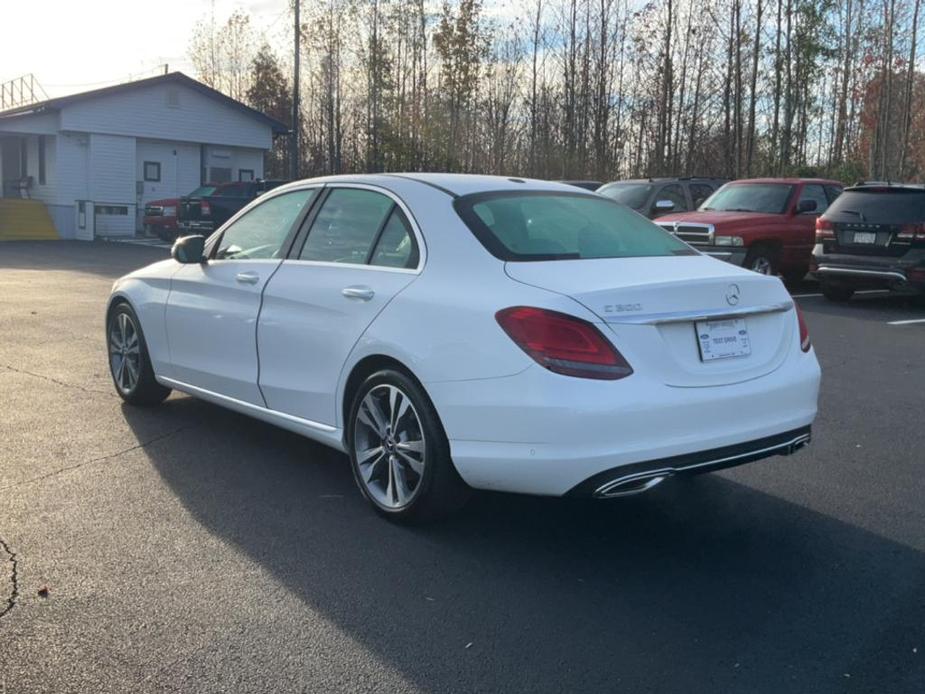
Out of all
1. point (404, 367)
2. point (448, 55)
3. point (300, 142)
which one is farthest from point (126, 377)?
point (300, 142)

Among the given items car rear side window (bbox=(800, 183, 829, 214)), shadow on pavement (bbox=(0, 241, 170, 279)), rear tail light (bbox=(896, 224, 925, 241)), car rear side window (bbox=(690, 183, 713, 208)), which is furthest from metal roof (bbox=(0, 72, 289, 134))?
rear tail light (bbox=(896, 224, 925, 241))

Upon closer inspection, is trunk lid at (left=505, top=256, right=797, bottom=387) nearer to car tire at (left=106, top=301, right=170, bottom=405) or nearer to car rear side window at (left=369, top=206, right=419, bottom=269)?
car rear side window at (left=369, top=206, right=419, bottom=269)

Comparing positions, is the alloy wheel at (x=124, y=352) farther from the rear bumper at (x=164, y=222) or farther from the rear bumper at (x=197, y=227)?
the rear bumper at (x=164, y=222)

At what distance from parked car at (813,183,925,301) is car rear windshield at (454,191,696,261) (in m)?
8.60

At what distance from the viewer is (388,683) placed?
322cm

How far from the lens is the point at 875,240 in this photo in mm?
13016

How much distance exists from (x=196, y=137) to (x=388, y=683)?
33.8 meters

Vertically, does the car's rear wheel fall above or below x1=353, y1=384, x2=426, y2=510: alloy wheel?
above

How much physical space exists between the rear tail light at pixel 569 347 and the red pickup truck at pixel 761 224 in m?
10.4

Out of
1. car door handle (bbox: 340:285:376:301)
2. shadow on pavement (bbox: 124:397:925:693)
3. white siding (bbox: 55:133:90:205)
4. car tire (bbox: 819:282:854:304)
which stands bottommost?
shadow on pavement (bbox: 124:397:925:693)

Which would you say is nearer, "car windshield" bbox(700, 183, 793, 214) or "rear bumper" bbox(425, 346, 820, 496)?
"rear bumper" bbox(425, 346, 820, 496)

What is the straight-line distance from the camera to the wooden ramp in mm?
30531

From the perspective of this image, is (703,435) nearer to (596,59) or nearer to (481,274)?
(481,274)

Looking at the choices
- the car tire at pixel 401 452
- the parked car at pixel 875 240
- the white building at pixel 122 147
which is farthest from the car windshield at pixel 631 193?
the white building at pixel 122 147
